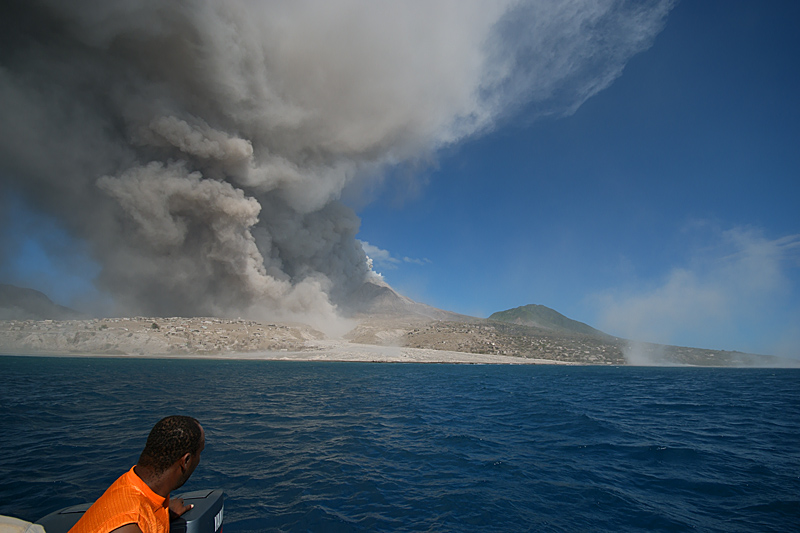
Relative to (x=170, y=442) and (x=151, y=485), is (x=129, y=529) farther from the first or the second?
(x=170, y=442)

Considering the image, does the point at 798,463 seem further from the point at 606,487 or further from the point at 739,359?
the point at 739,359

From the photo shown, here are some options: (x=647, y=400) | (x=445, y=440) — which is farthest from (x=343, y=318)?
(x=445, y=440)

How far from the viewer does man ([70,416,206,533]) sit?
218 centimetres

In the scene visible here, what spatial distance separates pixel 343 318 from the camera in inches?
4744

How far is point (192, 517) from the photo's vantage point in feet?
12.0

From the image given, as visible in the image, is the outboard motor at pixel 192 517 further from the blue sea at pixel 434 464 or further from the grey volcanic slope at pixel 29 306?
the grey volcanic slope at pixel 29 306

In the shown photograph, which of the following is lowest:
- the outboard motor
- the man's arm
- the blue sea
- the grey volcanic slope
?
the blue sea

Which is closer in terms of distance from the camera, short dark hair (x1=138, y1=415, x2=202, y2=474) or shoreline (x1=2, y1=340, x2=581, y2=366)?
short dark hair (x1=138, y1=415, x2=202, y2=474)

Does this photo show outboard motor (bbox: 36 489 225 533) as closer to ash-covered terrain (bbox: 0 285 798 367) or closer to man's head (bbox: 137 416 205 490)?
man's head (bbox: 137 416 205 490)

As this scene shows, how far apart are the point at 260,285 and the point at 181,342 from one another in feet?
68.5

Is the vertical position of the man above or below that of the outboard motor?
above

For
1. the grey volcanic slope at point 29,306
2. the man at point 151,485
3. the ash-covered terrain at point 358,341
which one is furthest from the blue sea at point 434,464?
the grey volcanic slope at point 29,306

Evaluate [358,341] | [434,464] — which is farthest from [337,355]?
[434,464]

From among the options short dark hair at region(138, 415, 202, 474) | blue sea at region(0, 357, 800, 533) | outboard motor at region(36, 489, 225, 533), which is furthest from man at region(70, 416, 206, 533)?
blue sea at region(0, 357, 800, 533)
